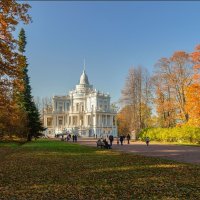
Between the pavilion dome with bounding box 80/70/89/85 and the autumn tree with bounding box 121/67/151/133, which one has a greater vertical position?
the pavilion dome with bounding box 80/70/89/85

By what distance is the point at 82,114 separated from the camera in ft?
354

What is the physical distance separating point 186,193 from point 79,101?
10283 cm

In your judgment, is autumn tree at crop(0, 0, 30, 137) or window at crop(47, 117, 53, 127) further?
window at crop(47, 117, 53, 127)

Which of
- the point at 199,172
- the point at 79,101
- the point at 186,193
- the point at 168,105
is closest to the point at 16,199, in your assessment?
the point at 186,193

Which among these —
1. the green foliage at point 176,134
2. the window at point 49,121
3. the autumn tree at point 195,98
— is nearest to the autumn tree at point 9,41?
the autumn tree at point 195,98

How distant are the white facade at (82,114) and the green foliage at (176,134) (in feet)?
147

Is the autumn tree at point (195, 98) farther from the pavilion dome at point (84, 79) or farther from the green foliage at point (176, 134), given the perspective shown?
the pavilion dome at point (84, 79)

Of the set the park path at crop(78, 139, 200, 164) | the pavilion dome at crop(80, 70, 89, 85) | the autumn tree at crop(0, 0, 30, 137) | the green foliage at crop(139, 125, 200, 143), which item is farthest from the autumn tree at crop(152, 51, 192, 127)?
the pavilion dome at crop(80, 70, 89, 85)

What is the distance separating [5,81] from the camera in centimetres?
1805

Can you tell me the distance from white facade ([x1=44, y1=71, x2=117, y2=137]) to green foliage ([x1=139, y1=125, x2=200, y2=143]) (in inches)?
1759

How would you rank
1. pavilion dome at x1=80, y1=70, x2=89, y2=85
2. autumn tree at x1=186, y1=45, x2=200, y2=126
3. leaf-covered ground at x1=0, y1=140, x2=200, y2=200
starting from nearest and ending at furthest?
leaf-covered ground at x1=0, y1=140, x2=200, y2=200 < autumn tree at x1=186, y1=45, x2=200, y2=126 < pavilion dome at x1=80, y1=70, x2=89, y2=85

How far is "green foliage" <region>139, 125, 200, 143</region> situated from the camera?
4331 cm

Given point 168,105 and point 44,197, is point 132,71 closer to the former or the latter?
point 168,105

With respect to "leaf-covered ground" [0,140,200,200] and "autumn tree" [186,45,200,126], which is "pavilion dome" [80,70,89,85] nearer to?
"autumn tree" [186,45,200,126]
